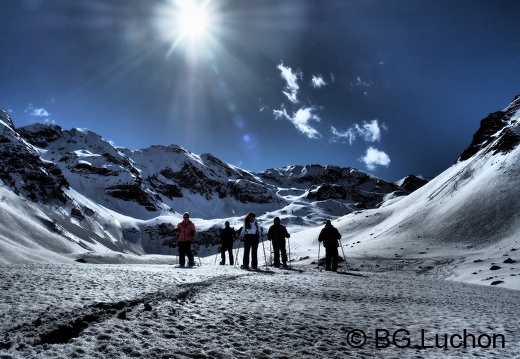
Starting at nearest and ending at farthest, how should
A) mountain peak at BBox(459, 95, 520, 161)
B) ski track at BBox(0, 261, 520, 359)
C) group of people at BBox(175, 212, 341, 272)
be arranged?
ski track at BBox(0, 261, 520, 359)
group of people at BBox(175, 212, 341, 272)
mountain peak at BBox(459, 95, 520, 161)

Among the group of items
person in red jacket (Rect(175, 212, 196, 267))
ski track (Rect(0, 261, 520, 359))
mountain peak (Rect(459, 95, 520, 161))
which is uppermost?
mountain peak (Rect(459, 95, 520, 161))

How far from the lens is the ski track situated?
9.43 feet

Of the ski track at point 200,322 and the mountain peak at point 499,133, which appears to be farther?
the mountain peak at point 499,133

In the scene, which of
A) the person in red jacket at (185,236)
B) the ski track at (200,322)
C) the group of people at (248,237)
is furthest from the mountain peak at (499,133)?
the ski track at (200,322)

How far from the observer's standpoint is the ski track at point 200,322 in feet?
9.43

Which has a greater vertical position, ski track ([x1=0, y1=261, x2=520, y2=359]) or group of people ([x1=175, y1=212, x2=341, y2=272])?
group of people ([x1=175, y1=212, x2=341, y2=272])

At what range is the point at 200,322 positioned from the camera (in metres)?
3.71

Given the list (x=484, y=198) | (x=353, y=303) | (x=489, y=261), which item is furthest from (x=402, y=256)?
(x=353, y=303)

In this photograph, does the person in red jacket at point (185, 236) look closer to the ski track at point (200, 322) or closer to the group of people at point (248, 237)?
the group of people at point (248, 237)

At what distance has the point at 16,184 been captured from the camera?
139250 millimetres

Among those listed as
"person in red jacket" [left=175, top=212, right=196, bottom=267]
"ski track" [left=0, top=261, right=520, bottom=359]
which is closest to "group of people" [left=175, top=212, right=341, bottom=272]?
"person in red jacket" [left=175, top=212, right=196, bottom=267]

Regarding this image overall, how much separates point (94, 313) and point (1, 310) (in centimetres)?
88

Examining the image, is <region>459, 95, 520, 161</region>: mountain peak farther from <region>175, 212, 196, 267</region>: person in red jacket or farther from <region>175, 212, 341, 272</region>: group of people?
<region>175, 212, 196, 267</region>: person in red jacket

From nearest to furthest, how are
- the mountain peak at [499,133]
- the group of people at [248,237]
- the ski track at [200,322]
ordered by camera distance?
the ski track at [200,322] → the group of people at [248,237] → the mountain peak at [499,133]
